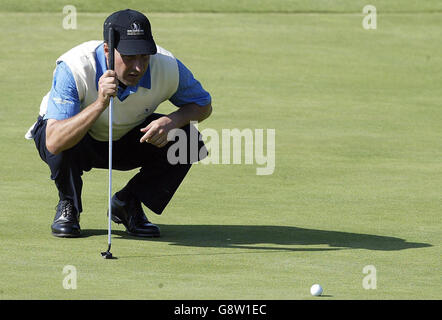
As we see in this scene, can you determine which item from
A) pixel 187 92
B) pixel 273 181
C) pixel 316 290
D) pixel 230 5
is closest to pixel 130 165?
pixel 187 92

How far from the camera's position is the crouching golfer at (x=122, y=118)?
7.28 m

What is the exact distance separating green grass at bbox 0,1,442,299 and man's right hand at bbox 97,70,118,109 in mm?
946

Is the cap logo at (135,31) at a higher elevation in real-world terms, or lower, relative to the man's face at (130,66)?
higher

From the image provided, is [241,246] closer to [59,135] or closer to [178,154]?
[178,154]

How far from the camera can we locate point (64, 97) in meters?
7.35

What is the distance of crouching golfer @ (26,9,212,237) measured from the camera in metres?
7.28

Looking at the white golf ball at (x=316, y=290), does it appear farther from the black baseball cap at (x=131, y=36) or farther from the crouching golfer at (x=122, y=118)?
the black baseball cap at (x=131, y=36)

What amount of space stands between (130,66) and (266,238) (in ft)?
4.91

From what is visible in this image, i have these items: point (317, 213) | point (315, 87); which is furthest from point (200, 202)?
point (315, 87)

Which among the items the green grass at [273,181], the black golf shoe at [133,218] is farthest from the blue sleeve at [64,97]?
the black golf shoe at [133,218]

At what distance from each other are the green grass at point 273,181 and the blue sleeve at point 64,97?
83 centimetres

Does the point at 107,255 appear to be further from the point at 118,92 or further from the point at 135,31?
the point at 135,31
